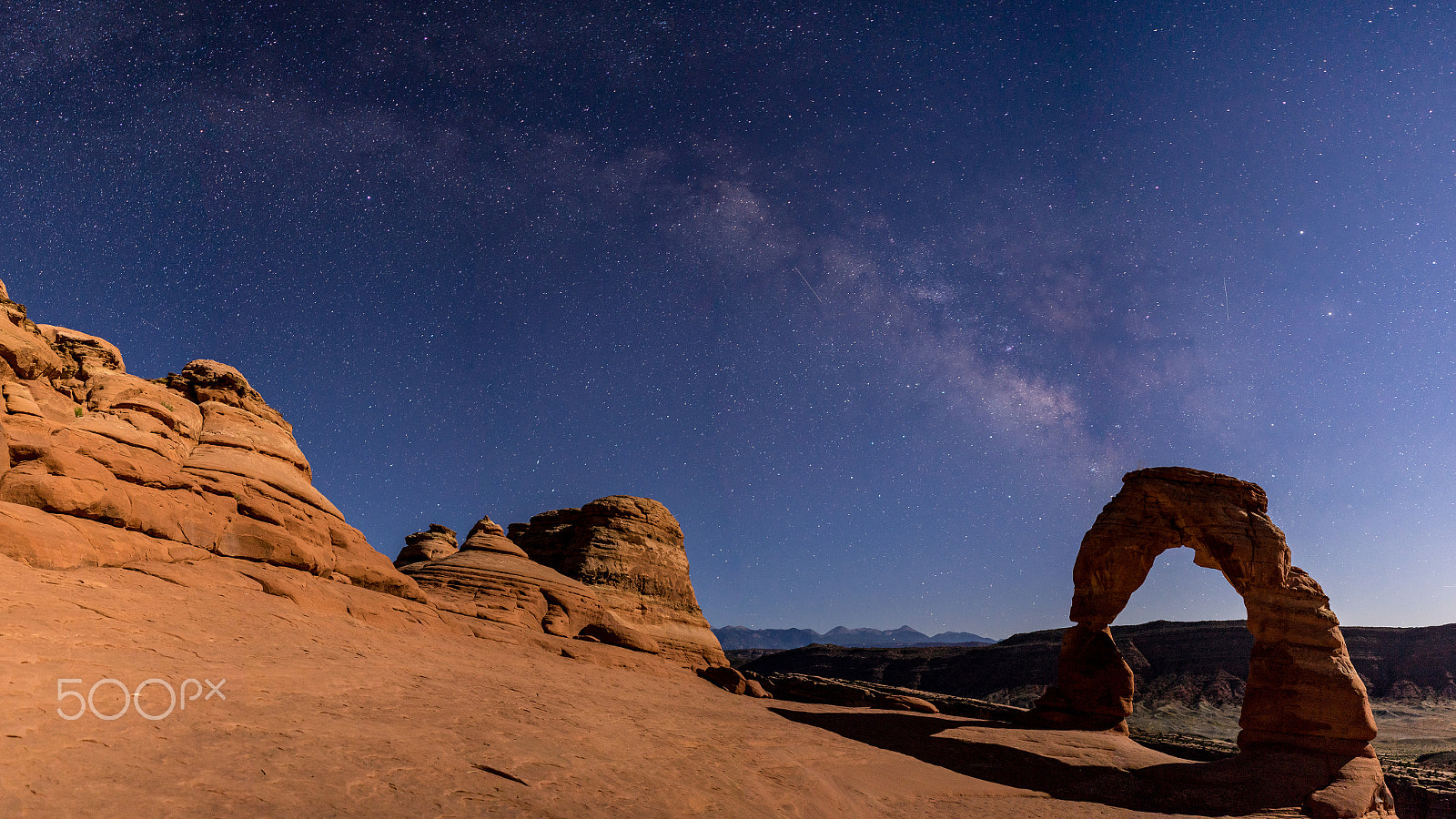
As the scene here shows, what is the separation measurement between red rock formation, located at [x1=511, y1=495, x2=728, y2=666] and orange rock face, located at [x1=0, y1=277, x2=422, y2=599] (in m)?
15.3

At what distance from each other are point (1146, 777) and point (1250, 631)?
5874 millimetres

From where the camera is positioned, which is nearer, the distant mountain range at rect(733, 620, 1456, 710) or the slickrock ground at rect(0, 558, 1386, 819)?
the slickrock ground at rect(0, 558, 1386, 819)

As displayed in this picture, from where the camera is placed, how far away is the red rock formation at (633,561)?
33000 mm

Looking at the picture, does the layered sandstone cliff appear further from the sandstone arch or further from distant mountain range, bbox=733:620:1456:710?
distant mountain range, bbox=733:620:1456:710

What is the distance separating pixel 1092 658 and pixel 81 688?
27721 millimetres

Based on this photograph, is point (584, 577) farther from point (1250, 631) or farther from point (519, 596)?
point (1250, 631)

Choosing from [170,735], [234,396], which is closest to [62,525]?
[170,735]

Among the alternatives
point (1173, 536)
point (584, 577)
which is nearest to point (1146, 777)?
point (1173, 536)

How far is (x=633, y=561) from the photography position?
35219 mm

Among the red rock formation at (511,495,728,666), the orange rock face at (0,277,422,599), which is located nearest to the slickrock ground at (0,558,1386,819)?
the orange rock face at (0,277,422,599)

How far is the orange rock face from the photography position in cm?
1070

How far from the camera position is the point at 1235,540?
62.3 ft

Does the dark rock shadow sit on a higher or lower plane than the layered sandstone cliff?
lower

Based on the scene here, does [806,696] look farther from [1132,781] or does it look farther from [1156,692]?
[1156,692]
